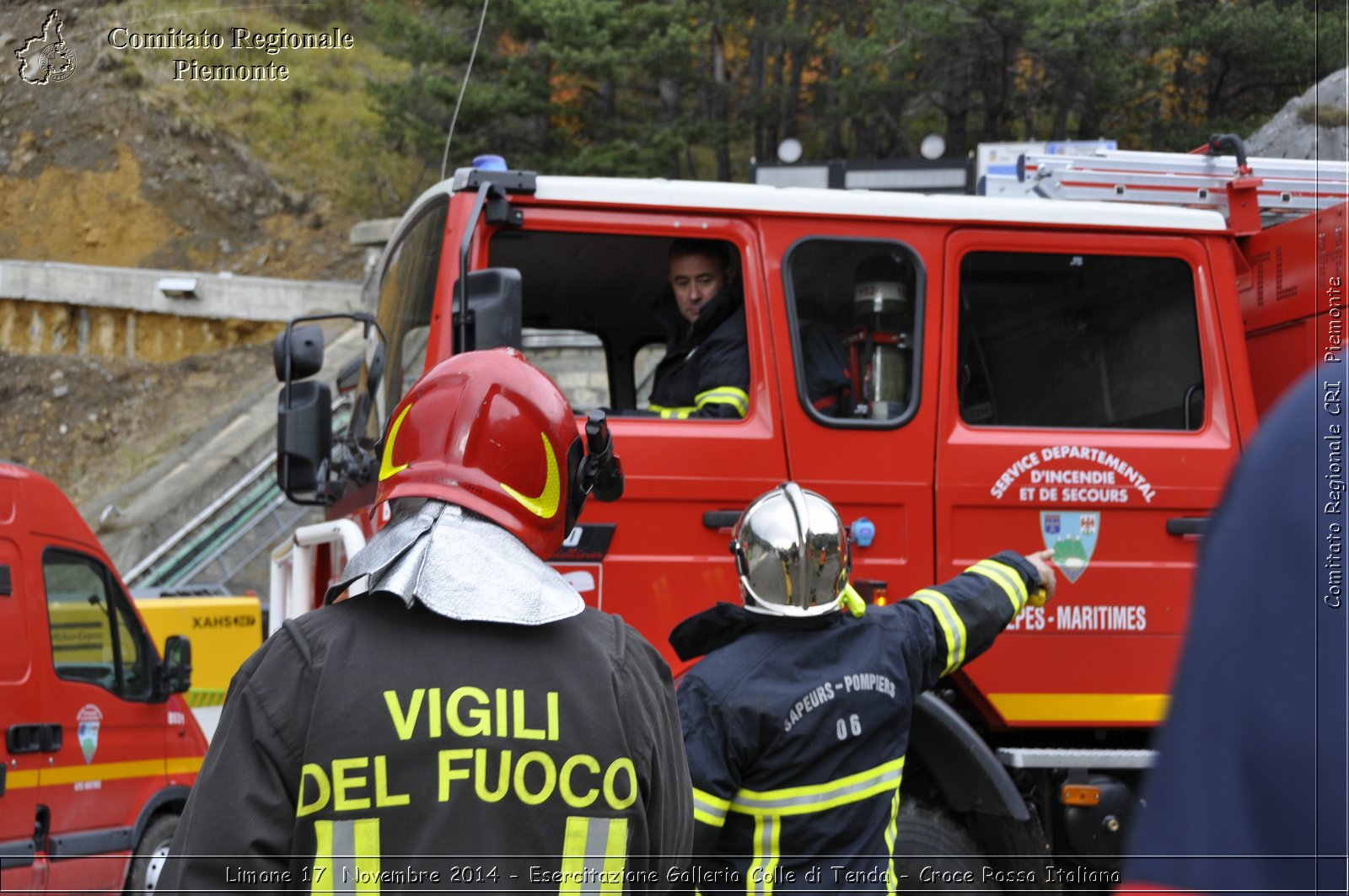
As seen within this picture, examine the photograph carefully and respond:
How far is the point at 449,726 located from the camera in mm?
1626

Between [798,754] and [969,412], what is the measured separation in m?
1.83

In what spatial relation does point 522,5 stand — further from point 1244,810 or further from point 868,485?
point 1244,810

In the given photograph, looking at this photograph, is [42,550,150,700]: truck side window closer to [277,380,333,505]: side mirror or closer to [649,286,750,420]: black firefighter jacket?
[277,380,333,505]: side mirror

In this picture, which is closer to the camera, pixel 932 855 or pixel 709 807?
pixel 709 807

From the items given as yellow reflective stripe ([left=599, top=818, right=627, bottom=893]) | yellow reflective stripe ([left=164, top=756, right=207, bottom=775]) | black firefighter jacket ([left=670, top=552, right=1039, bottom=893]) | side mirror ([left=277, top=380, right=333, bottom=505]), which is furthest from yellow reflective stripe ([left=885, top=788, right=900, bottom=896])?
yellow reflective stripe ([left=164, top=756, right=207, bottom=775])

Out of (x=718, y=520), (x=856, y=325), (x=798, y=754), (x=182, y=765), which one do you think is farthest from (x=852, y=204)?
(x=182, y=765)

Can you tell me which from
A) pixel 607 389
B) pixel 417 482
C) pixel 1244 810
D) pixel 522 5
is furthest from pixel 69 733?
pixel 522 5

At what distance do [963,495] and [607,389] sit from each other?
1.99 metres

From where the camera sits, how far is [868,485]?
4152 mm

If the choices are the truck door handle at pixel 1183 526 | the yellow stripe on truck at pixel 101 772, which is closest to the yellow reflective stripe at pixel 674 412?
the truck door handle at pixel 1183 526

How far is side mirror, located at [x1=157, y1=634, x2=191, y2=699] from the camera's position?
266 inches

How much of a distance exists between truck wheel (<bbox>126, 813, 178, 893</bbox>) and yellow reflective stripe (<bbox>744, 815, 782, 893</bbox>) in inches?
169

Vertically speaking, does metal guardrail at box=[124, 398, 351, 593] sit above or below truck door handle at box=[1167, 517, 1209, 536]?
below

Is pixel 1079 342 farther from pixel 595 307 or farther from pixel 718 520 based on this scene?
pixel 595 307
